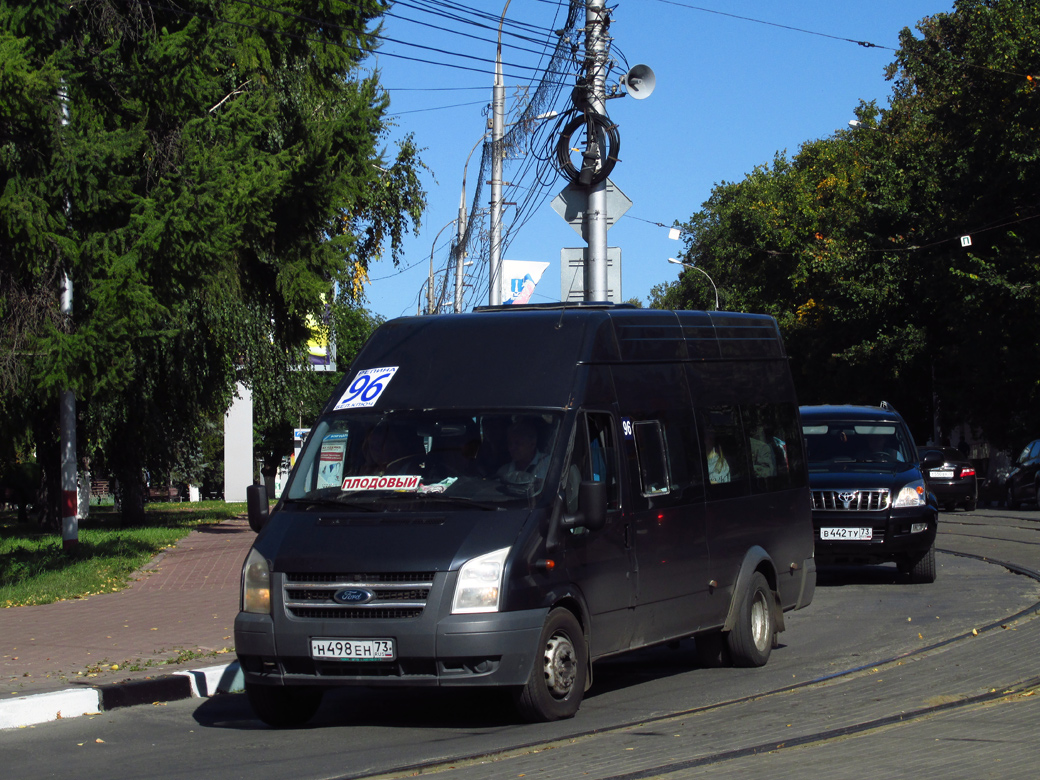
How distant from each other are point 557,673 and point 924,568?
829 centimetres

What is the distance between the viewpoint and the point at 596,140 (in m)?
16.3

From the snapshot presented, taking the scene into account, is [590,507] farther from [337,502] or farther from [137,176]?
[137,176]

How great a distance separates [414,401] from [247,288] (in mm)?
14327

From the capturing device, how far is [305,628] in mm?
7293

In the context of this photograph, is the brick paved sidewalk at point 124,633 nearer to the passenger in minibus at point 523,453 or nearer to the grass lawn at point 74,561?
the grass lawn at point 74,561

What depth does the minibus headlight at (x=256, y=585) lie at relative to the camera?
7492 millimetres

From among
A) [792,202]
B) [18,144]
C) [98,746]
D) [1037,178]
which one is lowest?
[98,746]

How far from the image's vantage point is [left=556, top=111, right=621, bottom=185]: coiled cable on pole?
1620 centimetres

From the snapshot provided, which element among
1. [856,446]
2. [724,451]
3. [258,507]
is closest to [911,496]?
[856,446]

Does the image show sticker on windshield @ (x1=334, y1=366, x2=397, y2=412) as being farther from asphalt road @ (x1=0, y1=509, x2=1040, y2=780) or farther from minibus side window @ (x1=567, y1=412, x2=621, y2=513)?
asphalt road @ (x1=0, y1=509, x2=1040, y2=780)

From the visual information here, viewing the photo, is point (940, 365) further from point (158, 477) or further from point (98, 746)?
point (98, 746)

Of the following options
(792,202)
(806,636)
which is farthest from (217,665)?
(792,202)

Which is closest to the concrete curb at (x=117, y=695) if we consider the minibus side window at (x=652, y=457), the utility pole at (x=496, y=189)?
the minibus side window at (x=652, y=457)

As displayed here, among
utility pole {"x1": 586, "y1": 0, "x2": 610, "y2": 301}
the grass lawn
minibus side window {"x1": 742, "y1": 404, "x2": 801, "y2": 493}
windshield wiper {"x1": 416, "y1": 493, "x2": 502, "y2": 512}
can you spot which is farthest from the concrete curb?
utility pole {"x1": 586, "y1": 0, "x2": 610, "y2": 301}
